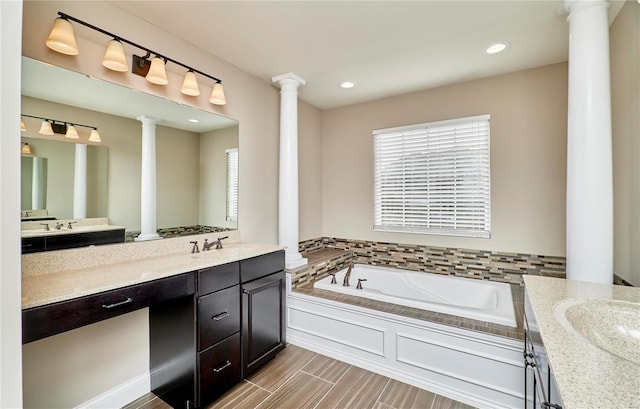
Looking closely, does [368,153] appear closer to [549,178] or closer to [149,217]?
[549,178]

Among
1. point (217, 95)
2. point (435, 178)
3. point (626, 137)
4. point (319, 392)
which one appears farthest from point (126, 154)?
point (626, 137)

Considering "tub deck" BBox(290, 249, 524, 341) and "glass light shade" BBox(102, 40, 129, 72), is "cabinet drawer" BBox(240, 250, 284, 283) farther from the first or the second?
"glass light shade" BBox(102, 40, 129, 72)

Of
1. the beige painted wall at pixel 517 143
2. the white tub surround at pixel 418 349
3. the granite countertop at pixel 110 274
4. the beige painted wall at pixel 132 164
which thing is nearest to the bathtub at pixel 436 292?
the white tub surround at pixel 418 349

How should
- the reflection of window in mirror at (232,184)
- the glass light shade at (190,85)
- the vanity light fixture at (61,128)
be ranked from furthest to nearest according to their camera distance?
1. the reflection of window in mirror at (232,184)
2. the glass light shade at (190,85)
3. the vanity light fixture at (61,128)

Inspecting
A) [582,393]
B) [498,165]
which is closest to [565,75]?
[498,165]

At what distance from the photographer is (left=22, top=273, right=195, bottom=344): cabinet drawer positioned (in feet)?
3.80

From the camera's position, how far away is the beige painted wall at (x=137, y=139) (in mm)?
1584

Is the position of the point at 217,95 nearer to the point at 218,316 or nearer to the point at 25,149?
the point at 25,149

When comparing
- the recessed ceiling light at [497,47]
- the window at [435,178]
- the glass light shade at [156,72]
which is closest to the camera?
the glass light shade at [156,72]

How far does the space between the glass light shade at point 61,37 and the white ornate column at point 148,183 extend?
1.77 ft

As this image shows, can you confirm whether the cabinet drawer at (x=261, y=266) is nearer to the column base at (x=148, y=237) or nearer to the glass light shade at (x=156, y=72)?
the column base at (x=148, y=237)

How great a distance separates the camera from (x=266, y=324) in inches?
88.4

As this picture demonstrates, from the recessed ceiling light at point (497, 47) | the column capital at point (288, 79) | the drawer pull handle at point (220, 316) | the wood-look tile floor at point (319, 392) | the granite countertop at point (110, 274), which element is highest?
the recessed ceiling light at point (497, 47)

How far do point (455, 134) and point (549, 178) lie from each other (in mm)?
952
